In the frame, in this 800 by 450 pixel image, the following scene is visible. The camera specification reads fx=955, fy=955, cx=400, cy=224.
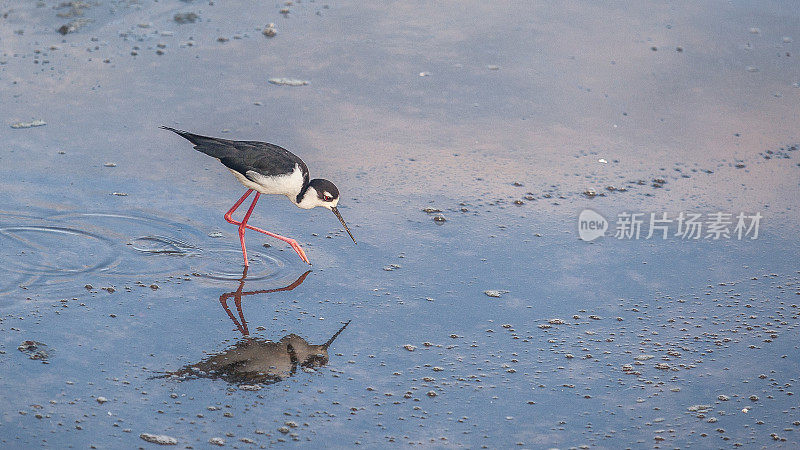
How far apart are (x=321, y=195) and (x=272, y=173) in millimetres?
372

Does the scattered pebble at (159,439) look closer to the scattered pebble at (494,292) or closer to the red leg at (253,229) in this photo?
the red leg at (253,229)

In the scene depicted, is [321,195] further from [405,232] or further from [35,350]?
[35,350]

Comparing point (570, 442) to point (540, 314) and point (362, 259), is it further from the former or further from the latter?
point (362, 259)

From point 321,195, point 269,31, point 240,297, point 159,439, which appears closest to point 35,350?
point 159,439

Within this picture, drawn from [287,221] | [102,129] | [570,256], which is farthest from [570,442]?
[102,129]

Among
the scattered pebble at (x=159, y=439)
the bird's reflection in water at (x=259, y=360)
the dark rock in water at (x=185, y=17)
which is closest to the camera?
the scattered pebble at (x=159, y=439)

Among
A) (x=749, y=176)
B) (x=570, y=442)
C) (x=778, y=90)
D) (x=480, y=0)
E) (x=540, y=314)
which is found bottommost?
(x=570, y=442)

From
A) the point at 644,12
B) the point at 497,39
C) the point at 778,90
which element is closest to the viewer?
the point at 778,90

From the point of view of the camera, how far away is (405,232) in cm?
717

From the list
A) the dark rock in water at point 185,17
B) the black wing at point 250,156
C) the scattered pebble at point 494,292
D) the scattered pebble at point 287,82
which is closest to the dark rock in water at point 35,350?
the black wing at point 250,156

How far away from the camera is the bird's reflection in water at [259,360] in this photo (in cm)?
538

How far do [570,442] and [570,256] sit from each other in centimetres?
218

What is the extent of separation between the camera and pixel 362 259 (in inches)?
267

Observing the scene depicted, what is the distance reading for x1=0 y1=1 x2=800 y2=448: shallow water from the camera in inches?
206
